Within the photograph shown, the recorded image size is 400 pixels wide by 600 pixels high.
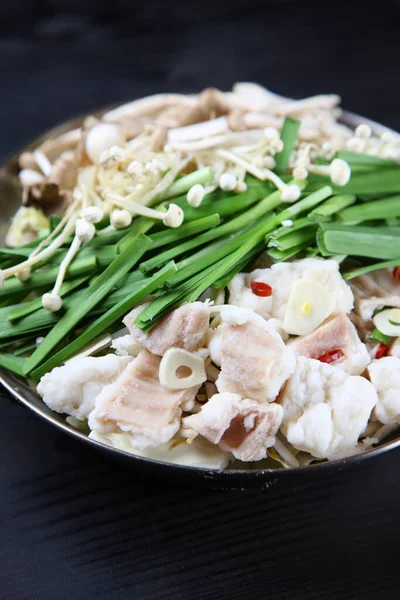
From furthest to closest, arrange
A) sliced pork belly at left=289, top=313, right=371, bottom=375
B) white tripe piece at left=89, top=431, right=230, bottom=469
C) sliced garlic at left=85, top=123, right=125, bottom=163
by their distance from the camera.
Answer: sliced garlic at left=85, top=123, right=125, bottom=163
sliced pork belly at left=289, top=313, right=371, bottom=375
white tripe piece at left=89, top=431, right=230, bottom=469

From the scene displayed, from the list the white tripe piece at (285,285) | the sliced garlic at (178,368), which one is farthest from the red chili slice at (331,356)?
the sliced garlic at (178,368)

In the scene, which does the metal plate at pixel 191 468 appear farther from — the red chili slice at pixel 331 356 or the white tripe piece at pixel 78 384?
the red chili slice at pixel 331 356

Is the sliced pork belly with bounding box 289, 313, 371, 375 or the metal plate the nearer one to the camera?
the metal plate

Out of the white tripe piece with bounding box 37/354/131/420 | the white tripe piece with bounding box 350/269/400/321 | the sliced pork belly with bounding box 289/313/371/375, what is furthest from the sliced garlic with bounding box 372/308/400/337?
the white tripe piece with bounding box 37/354/131/420

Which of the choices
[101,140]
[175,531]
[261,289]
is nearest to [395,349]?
[261,289]

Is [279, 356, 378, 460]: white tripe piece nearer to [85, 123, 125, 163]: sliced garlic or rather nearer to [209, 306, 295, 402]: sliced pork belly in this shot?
[209, 306, 295, 402]: sliced pork belly

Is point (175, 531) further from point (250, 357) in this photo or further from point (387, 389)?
point (387, 389)

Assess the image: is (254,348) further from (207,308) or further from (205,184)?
(205,184)
